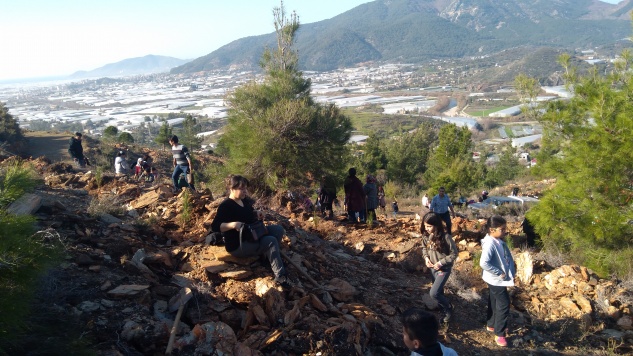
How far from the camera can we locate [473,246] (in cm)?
772

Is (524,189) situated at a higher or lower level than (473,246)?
lower

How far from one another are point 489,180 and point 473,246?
75.7 ft

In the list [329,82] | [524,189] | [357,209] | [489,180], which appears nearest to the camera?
[357,209]

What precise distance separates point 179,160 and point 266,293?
5.32 meters

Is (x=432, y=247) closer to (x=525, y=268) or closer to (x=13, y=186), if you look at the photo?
(x=525, y=268)

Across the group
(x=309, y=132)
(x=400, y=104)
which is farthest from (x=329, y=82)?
(x=309, y=132)

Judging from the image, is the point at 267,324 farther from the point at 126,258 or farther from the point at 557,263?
the point at 557,263

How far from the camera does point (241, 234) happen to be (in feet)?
13.7

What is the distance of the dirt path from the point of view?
22.7 metres

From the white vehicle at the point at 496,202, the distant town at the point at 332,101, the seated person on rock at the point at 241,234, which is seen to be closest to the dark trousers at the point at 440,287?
the seated person on rock at the point at 241,234

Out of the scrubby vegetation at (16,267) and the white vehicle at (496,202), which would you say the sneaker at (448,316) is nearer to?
the scrubby vegetation at (16,267)

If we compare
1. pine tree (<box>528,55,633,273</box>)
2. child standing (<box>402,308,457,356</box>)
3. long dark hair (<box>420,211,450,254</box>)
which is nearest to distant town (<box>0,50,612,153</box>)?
pine tree (<box>528,55,633,273</box>)

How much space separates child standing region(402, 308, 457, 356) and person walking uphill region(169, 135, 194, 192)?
6514 mm

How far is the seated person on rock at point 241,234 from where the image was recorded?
422 centimetres
